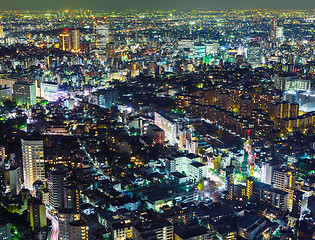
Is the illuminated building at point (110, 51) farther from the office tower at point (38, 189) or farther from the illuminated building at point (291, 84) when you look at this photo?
the office tower at point (38, 189)

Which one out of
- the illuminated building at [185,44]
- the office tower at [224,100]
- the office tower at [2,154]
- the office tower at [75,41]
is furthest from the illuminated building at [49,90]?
the illuminated building at [185,44]

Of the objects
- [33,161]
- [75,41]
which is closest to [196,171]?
[33,161]

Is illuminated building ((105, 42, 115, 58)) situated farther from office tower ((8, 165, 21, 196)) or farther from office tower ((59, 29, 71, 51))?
office tower ((8, 165, 21, 196))

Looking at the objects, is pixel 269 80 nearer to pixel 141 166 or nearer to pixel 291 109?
pixel 291 109

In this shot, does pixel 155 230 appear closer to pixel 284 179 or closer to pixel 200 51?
pixel 284 179

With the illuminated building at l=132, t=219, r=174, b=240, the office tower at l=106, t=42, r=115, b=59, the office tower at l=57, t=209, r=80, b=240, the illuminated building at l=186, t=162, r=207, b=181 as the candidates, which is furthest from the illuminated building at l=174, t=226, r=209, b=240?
the office tower at l=106, t=42, r=115, b=59

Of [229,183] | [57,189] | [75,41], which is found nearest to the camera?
[57,189]
